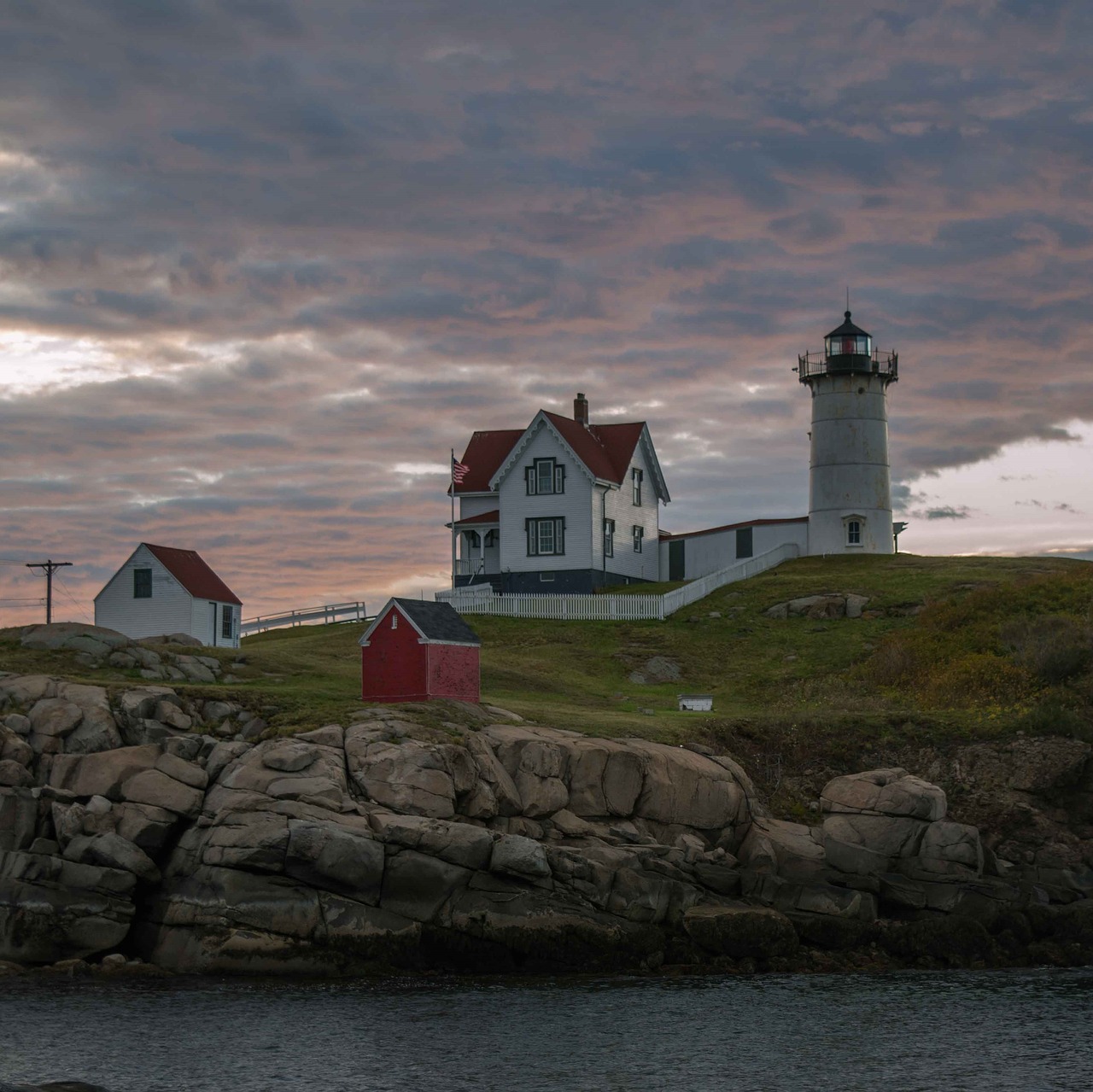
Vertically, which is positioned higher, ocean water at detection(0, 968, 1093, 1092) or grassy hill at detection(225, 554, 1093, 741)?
grassy hill at detection(225, 554, 1093, 741)

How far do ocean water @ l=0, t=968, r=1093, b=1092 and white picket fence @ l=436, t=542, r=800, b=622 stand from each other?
31163mm

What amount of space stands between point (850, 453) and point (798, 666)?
22.0 m

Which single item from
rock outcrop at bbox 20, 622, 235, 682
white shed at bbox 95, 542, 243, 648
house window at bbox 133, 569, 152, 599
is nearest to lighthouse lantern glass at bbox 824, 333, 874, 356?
white shed at bbox 95, 542, 243, 648

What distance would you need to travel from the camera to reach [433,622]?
129 ft

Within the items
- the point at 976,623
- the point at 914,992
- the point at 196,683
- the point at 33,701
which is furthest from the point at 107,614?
the point at 914,992

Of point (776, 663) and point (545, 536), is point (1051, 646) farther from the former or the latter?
point (545, 536)

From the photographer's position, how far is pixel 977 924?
31547mm

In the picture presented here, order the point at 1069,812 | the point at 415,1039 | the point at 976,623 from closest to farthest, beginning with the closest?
the point at 415,1039
the point at 1069,812
the point at 976,623

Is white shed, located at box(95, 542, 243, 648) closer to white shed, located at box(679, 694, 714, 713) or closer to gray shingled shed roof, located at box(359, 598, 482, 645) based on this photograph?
gray shingled shed roof, located at box(359, 598, 482, 645)

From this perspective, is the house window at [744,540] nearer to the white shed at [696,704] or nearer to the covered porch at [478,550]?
the covered porch at [478,550]

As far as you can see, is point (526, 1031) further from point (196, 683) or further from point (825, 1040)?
point (196, 683)

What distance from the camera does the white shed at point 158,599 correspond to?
53.1 metres

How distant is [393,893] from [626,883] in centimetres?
496

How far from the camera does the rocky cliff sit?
2884 centimetres
